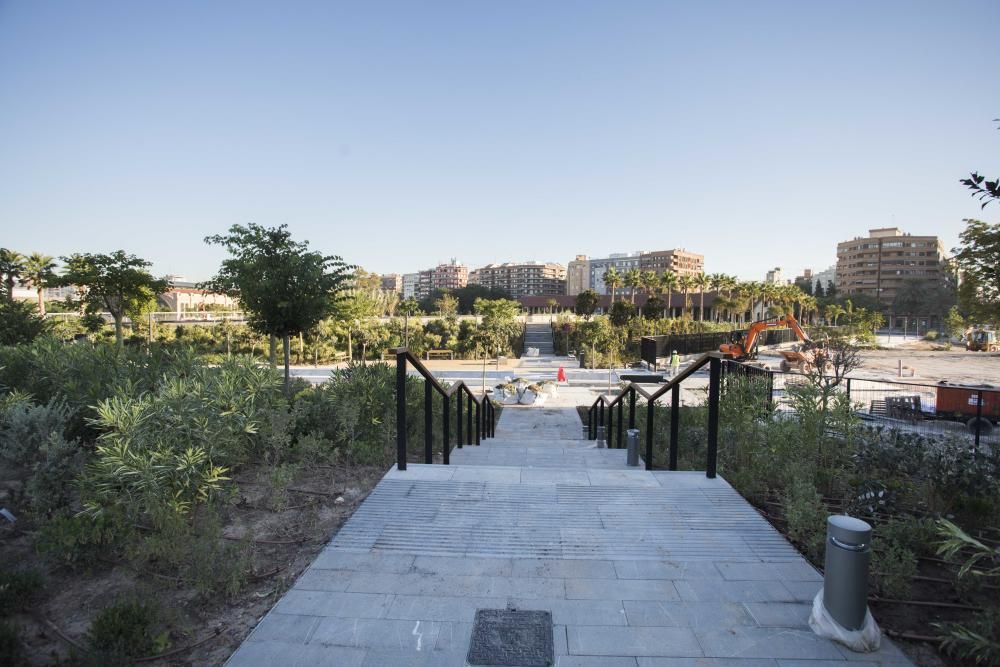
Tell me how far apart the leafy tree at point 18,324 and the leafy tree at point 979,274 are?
69.9 feet

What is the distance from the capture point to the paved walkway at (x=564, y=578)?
2.42 metres

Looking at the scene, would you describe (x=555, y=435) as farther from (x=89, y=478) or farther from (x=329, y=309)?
(x=89, y=478)

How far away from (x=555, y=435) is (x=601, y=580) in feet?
28.0

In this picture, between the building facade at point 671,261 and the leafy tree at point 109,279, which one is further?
the building facade at point 671,261

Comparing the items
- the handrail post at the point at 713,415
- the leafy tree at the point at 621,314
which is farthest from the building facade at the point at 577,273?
the handrail post at the point at 713,415

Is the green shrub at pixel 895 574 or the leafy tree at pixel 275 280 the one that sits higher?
the leafy tree at pixel 275 280

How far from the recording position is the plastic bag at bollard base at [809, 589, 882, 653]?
2422mm

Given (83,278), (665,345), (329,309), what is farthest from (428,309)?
(329,309)

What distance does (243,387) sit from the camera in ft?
17.9

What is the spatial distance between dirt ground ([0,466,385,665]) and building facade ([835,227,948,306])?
345ft

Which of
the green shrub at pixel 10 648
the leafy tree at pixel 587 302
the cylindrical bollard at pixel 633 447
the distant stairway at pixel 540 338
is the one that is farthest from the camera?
the leafy tree at pixel 587 302

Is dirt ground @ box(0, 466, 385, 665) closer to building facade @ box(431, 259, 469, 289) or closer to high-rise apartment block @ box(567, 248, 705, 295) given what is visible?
high-rise apartment block @ box(567, 248, 705, 295)

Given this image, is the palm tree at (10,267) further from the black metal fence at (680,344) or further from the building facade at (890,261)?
Result: the building facade at (890,261)

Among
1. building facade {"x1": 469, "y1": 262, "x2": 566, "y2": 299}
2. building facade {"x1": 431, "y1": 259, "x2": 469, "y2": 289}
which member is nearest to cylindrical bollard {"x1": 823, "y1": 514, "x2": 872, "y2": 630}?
building facade {"x1": 469, "y1": 262, "x2": 566, "y2": 299}
